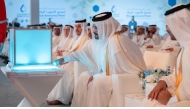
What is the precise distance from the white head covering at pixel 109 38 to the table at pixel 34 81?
141 centimetres

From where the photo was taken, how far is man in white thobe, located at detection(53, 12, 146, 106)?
4.76m

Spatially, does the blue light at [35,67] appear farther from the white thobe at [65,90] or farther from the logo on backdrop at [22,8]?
the logo on backdrop at [22,8]

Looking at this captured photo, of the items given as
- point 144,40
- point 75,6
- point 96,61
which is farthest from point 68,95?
point 75,6

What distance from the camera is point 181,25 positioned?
3.44 m

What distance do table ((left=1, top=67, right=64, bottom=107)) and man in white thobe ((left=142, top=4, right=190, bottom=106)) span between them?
0.87 meters

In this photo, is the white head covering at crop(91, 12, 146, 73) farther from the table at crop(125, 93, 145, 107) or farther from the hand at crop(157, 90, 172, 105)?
the hand at crop(157, 90, 172, 105)

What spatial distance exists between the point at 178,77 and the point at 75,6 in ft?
46.5

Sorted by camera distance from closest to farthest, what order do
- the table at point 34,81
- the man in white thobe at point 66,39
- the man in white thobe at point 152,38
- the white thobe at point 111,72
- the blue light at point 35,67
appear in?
the table at point 34,81 → the blue light at point 35,67 → the white thobe at point 111,72 → the man in white thobe at point 66,39 → the man in white thobe at point 152,38

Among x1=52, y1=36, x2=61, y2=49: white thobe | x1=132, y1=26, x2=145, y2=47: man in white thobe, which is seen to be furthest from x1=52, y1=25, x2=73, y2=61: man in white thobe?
x1=132, y1=26, x2=145, y2=47: man in white thobe

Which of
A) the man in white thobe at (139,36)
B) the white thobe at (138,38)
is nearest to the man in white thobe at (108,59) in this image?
the white thobe at (138,38)

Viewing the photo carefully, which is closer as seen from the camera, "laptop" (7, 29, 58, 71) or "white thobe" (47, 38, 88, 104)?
"laptop" (7, 29, 58, 71)

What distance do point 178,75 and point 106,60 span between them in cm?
166

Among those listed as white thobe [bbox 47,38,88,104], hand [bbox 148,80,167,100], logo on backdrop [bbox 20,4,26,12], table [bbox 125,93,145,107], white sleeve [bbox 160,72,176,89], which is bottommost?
white thobe [bbox 47,38,88,104]

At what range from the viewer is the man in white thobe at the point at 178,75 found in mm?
3260
